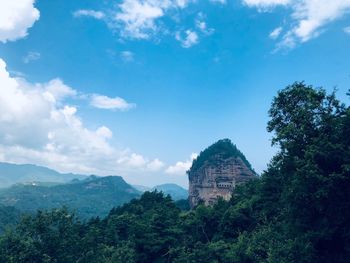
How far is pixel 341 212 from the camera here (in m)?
24.0

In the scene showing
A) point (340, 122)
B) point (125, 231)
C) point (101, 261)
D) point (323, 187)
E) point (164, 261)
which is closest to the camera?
point (323, 187)

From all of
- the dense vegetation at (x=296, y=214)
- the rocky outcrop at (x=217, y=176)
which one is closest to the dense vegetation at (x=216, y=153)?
the rocky outcrop at (x=217, y=176)

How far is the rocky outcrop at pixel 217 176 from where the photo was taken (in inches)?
5315

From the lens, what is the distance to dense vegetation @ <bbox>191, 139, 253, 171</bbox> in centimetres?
14612

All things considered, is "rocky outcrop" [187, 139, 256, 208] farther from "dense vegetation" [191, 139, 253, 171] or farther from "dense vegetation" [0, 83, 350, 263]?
"dense vegetation" [0, 83, 350, 263]

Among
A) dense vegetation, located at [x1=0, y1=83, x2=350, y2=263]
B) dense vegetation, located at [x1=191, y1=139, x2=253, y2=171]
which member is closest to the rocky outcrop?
dense vegetation, located at [x1=191, y1=139, x2=253, y2=171]

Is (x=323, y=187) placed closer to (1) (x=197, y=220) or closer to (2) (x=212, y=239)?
(2) (x=212, y=239)

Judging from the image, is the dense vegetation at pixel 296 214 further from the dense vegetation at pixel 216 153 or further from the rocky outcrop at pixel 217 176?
the dense vegetation at pixel 216 153

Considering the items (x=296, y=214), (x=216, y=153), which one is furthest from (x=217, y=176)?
(x=296, y=214)

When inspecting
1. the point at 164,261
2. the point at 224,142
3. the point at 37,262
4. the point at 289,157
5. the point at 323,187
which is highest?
the point at 224,142

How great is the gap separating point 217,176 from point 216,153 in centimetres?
1445

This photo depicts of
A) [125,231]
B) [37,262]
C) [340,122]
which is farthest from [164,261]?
[340,122]

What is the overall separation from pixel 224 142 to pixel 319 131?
142472mm

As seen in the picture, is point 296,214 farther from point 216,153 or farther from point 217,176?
point 216,153
